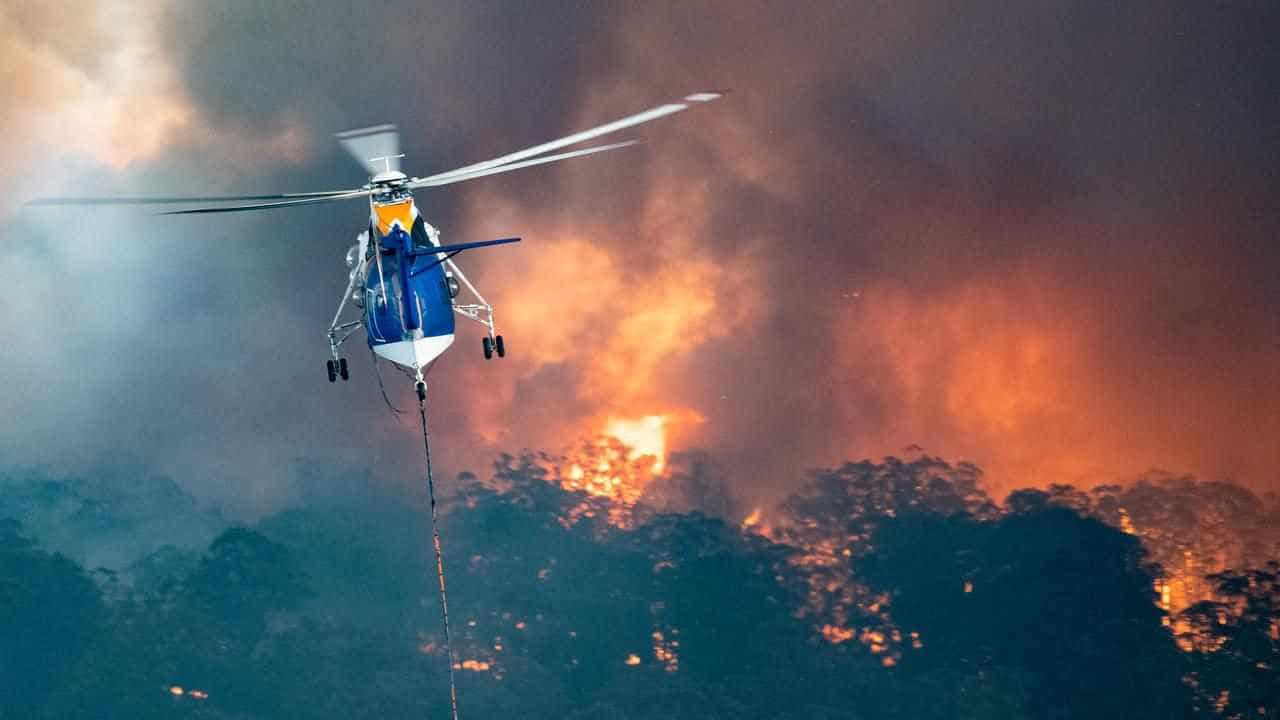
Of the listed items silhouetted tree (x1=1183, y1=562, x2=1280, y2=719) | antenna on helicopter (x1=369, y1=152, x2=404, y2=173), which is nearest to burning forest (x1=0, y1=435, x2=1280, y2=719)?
silhouetted tree (x1=1183, y1=562, x2=1280, y2=719)

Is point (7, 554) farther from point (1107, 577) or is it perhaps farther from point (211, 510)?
point (1107, 577)

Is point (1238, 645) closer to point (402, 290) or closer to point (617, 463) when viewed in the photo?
point (617, 463)

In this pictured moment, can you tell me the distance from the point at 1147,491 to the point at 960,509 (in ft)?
27.5

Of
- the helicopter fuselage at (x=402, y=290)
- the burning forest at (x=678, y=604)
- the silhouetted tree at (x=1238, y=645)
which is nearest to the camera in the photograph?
the helicopter fuselage at (x=402, y=290)

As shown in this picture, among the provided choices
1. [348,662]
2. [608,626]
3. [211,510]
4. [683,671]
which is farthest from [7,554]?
[683,671]

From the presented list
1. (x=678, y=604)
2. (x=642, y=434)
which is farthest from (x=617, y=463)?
(x=678, y=604)

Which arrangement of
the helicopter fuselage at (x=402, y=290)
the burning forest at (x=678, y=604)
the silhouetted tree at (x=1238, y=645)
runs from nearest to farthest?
the helicopter fuselage at (x=402, y=290) < the silhouetted tree at (x=1238, y=645) < the burning forest at (x=678, y=604)

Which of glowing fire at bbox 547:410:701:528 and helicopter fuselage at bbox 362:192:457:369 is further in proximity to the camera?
glowing fire at bbox 547:410:701:528

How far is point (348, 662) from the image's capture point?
240 feet

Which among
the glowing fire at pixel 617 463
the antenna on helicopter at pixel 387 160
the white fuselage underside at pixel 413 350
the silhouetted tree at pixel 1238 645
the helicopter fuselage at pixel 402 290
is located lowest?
the silhouetted tree at pixel 1238 645

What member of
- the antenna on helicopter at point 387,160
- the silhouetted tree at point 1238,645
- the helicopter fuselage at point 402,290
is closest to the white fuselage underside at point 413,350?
the helicopter fuselage at point 402,290

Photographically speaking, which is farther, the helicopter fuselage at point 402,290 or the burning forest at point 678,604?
the burning forest at point 678,604

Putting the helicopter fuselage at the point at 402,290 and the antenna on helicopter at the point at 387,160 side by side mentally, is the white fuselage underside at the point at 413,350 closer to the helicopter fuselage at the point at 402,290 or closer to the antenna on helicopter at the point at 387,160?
the helicopter fuselage at the point at 402,290

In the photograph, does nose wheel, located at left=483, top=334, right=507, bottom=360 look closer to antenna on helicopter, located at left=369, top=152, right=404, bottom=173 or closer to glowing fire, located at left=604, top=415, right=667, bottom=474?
antenna on helicopter, located at left=369, top=152, right=404, bottom=173
